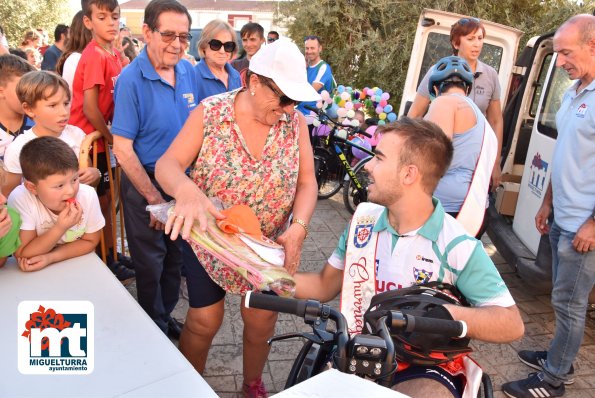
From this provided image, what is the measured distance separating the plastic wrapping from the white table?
1.11 ft

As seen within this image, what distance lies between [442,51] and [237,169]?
4.34 meters

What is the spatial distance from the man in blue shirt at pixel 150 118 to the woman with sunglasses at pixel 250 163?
2.08ft

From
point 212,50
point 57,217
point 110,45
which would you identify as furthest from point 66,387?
point 212,50

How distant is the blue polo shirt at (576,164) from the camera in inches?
111

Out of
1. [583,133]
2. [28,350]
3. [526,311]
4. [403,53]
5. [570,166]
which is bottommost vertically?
[526,311]

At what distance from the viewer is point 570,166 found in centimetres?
291

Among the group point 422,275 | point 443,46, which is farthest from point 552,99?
point 422,275

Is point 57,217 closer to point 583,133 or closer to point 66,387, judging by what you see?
point 66,387

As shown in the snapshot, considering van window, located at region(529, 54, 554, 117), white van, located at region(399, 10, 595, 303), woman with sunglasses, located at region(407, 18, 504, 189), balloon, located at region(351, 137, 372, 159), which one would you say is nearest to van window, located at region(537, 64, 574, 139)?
white van, located at region(399, 10, 595, 303)

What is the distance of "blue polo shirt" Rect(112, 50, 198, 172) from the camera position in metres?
2.85

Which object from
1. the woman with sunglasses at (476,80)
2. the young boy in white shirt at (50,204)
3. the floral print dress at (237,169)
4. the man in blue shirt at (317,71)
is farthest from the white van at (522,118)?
the young boy in white shirt at (50,204)

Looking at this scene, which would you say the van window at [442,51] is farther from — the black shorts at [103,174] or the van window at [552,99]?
the black shorts at [103,174]

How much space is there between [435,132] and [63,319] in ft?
5.01

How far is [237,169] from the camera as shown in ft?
7.70
